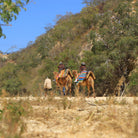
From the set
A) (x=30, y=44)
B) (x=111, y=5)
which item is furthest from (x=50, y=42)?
(x=30, y=44)

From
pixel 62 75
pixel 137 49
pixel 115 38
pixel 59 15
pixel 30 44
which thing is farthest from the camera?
pixel 30 44

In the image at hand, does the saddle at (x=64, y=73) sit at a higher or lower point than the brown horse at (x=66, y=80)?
higher

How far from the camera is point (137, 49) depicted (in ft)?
69.2

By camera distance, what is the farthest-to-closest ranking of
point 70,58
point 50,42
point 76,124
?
1. point 50,42
2. point 70,58
3. point 76,124

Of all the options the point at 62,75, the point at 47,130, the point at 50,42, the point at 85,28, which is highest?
the point at 85,28

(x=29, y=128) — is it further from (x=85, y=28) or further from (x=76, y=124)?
(x=85, y=28)

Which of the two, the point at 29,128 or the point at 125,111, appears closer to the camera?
the point at 29,128

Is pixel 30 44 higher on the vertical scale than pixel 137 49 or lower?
higher

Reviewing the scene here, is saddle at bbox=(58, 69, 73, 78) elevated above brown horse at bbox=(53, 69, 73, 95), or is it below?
above

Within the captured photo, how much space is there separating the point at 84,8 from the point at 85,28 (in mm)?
4695

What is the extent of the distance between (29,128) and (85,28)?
49670 millimetres

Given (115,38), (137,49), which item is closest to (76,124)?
(137,49)

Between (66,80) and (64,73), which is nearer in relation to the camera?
(66,80)

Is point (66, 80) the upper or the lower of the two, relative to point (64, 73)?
lower
